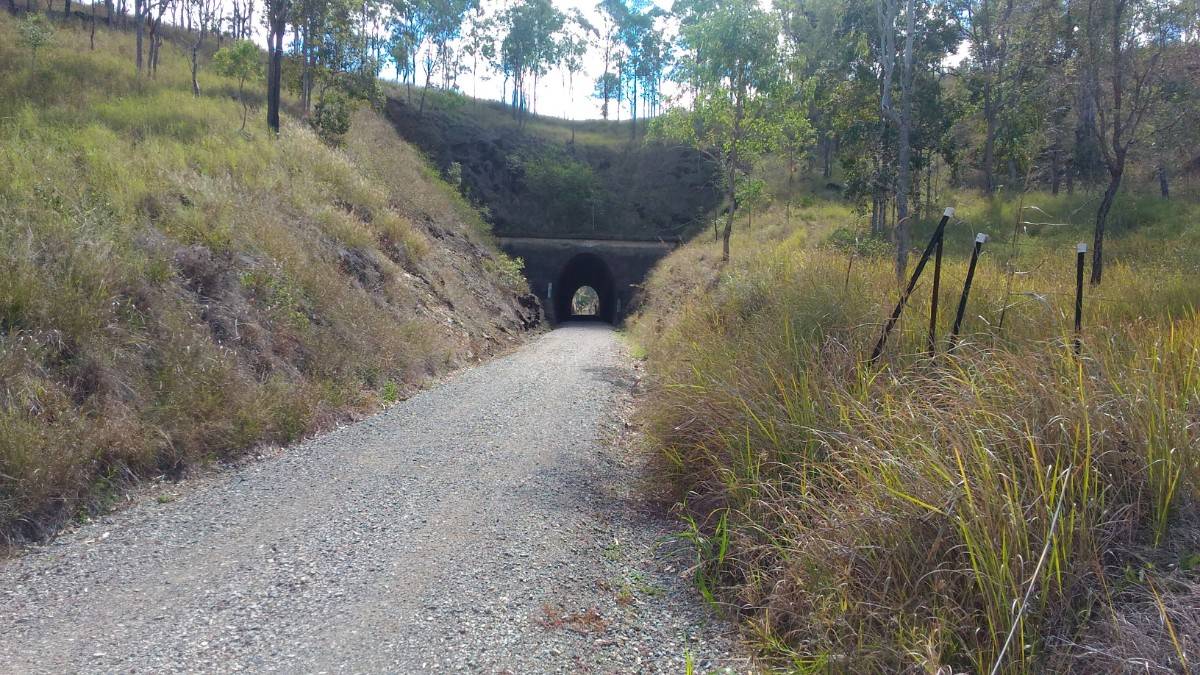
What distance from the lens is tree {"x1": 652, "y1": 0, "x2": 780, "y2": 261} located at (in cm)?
2314

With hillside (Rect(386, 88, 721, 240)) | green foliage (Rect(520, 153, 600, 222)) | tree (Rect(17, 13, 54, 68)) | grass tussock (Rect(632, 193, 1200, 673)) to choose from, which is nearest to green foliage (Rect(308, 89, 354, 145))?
tree (Rect(17, 13, 54, 68))

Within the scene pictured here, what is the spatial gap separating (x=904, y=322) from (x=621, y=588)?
326cm

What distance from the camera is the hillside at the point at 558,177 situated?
4369 cm

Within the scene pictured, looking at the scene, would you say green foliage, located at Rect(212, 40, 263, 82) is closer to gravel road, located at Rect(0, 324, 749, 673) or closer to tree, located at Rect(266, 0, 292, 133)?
tree, located at Rect(266, 0, 292, 133)

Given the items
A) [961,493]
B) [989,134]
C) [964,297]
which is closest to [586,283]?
[989,134]

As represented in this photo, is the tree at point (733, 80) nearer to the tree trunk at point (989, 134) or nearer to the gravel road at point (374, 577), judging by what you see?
the tree trunk at point (989, 134)

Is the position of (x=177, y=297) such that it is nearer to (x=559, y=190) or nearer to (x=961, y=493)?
(x=961, y=493)

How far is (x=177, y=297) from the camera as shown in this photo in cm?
845

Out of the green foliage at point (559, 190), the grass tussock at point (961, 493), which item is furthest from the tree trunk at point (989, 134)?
the green foliage at point (559, 190)

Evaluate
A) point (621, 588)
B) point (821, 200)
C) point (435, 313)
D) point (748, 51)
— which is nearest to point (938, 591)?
point (621, 588)

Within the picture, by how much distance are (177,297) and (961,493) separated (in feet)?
27.1

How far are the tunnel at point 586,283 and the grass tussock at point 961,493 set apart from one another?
3034cm

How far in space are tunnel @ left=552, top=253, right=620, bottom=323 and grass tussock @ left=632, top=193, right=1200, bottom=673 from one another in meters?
30.3

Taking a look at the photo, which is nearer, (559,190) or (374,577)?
(374,577)
